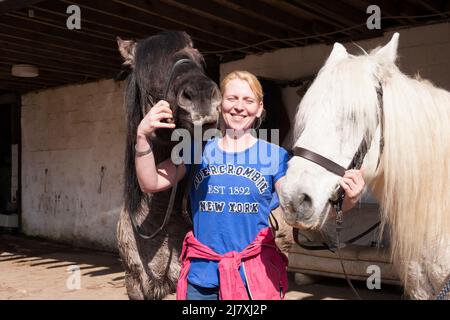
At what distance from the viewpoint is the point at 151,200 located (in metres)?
2.09

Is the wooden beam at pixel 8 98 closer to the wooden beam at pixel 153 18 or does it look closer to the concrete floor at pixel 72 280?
the concrete floor at pixel 72 280

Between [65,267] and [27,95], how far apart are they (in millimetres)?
4428

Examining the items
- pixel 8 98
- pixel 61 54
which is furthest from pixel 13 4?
pixel 8 98

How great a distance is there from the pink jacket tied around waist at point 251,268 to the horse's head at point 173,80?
0.51 m

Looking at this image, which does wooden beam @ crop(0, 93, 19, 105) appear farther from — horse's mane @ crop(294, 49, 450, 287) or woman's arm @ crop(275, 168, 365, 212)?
woman's arm @ crop(275, 168, 365, 212)

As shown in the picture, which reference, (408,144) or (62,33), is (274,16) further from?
(408,144)

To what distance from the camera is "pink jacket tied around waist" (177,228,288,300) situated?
1.70m

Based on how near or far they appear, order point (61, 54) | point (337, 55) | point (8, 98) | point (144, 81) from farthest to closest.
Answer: point (8, 98) < point (61, 54) < point (144, 81) < point (337, 55)

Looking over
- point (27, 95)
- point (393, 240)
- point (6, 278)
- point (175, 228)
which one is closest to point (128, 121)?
point (175, 228)

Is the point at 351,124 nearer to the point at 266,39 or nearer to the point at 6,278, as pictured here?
the point at 266,39

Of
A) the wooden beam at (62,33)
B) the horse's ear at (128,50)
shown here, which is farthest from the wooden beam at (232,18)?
the horse's ear at (128,50)

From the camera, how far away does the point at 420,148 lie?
1.68 meters

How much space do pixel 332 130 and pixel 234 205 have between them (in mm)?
499

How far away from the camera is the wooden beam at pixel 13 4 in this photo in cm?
427
